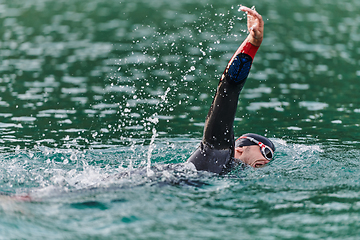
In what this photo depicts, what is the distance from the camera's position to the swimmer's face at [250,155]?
7934mm

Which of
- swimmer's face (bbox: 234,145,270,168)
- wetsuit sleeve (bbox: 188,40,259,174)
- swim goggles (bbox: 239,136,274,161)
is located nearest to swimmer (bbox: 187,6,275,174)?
wetsuit sleeve (bbox: 188,40,259,174)

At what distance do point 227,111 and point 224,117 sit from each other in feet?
0.35

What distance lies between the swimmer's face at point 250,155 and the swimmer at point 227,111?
21 centimetres

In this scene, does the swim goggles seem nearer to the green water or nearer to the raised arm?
the green water

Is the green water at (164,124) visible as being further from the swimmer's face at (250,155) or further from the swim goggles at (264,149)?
the swim goggles at (264,149)

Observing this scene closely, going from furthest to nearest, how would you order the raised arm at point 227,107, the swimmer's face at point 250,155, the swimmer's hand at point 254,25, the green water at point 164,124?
the swimmer's face at point 250,155 → the raised arm at point 227,107 → the swimmer's hand at point 254,25 → the green water at point 164,124

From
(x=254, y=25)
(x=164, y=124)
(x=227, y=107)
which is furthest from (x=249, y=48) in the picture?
(x=164, y=124)

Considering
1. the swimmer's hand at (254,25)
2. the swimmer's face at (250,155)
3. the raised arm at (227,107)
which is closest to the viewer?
the swimmer's hand at (254,25)

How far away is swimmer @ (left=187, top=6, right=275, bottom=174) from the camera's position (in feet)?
22.1

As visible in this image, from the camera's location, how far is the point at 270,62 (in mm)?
17656

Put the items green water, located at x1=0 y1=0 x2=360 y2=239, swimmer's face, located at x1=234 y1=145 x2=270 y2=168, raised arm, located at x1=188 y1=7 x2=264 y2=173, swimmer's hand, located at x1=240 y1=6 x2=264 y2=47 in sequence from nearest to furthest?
green water, located at x1=0 y1=0 x2=360 y2=239
swimmer's hand, located at x1=240 y1=6 x2=264 y2=47
raised arm, located at x1=188 y1=7 x2=264 y2=173
swimmer's face, located at x1=234 y1=145 x2=270 y2=168

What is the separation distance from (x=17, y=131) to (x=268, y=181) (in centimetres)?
639

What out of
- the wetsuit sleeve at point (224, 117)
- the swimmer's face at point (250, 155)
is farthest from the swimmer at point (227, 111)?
the swimmer's face at point (250, 155)

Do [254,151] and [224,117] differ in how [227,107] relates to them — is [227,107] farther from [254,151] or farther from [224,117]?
[254,151]
